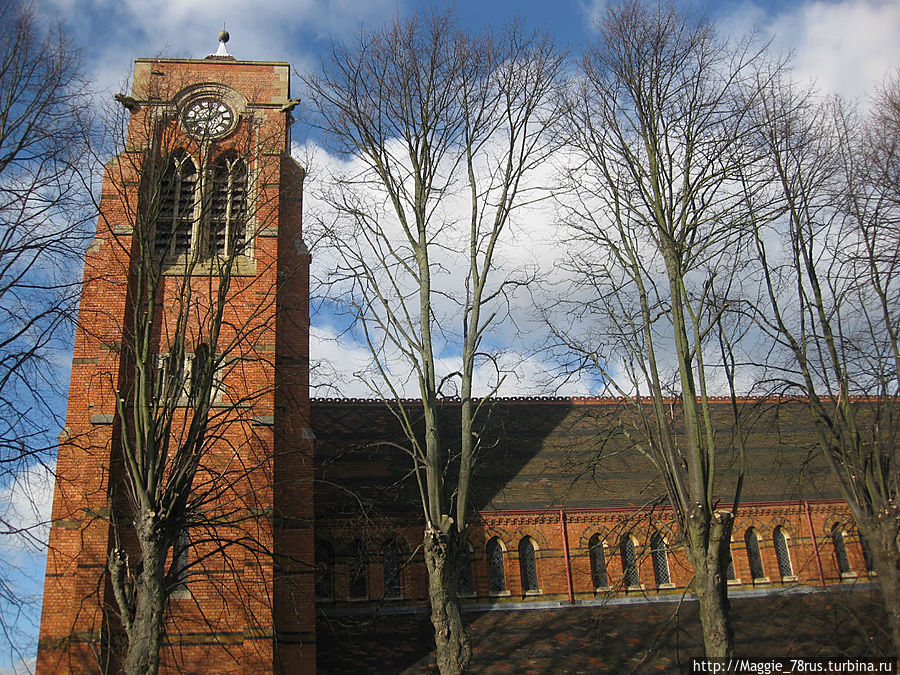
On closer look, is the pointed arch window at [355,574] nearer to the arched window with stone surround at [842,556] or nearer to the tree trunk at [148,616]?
the tree trunk at [148,616]

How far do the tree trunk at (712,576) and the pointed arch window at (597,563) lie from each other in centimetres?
820

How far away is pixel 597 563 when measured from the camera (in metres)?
21.7

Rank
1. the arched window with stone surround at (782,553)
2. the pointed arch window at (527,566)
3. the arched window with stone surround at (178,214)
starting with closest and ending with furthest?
1. the arched window with stone surround at (178,214)
2. the pointed arch window at (527,566)
3. the arched window with stone surround at (782,553)

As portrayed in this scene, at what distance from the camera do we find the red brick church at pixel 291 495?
15.7m

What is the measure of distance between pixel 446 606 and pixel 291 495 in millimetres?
5830

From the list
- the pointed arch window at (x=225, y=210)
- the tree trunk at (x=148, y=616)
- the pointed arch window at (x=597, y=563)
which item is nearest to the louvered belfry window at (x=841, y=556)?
the pointed arch window at (x=597, y=563)

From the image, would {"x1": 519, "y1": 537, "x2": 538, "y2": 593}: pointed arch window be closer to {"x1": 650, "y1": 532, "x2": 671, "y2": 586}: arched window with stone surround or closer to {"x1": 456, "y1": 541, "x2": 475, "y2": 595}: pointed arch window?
{"x1": 456, "y1": 541, "x2": 475, "y2": 595}: pointed arch window

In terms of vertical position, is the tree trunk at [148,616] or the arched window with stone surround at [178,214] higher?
the arched window with stone surround at [178,214]

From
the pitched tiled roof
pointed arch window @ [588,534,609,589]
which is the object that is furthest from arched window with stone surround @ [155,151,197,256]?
pointed arch window @ [588,534,609,589]

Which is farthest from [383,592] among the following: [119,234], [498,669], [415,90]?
[415,90]

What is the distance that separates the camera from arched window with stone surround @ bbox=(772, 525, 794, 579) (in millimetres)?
22688

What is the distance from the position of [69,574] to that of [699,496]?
12.1 metres

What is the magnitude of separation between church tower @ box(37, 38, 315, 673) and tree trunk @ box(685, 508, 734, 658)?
25.1ft

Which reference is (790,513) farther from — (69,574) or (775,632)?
(69,574)
